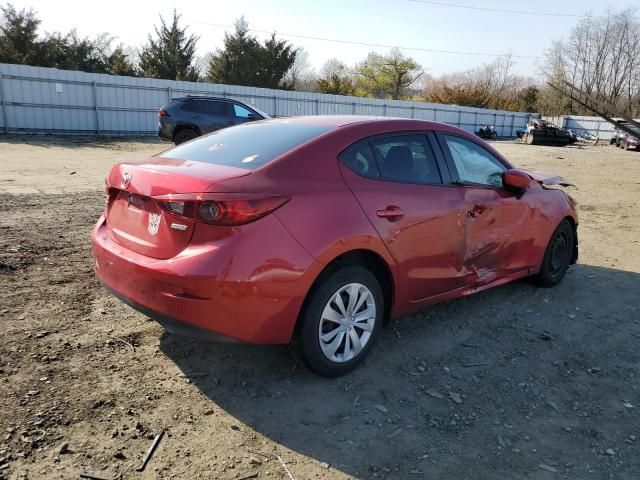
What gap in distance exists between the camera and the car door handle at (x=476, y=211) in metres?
4.07

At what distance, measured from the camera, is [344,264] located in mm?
3293

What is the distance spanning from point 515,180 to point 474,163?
39 cm

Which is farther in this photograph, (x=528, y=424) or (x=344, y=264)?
(x=344, y=264)

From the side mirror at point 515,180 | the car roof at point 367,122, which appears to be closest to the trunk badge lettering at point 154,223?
the car roof at point 367,122

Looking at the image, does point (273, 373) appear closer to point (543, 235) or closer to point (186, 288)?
point (186, 288)

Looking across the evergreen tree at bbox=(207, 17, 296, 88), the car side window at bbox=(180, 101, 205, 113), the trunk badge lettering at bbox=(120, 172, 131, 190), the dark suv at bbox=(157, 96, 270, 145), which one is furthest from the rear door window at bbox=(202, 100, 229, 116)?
the evergreen tree at bbox=(207, 17, 296, 88)

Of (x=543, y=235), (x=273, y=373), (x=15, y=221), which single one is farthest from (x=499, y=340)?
(x=15, y=221)

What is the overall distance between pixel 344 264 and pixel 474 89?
5803cm

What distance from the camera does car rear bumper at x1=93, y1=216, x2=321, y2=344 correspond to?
2797 millimetres

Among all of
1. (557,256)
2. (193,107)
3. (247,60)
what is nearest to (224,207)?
(557,256)

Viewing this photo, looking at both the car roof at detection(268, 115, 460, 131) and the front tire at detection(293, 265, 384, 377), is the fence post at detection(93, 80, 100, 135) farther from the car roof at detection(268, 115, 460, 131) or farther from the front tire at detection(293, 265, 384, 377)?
the front tire at detection(293, 265, 384, 377)

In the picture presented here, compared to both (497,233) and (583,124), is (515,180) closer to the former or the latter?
(497,233)

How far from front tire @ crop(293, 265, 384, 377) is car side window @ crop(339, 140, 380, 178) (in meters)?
0.63

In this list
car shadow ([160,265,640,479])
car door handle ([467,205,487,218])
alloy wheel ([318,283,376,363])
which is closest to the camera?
car shadow ([160,265,640,479])
